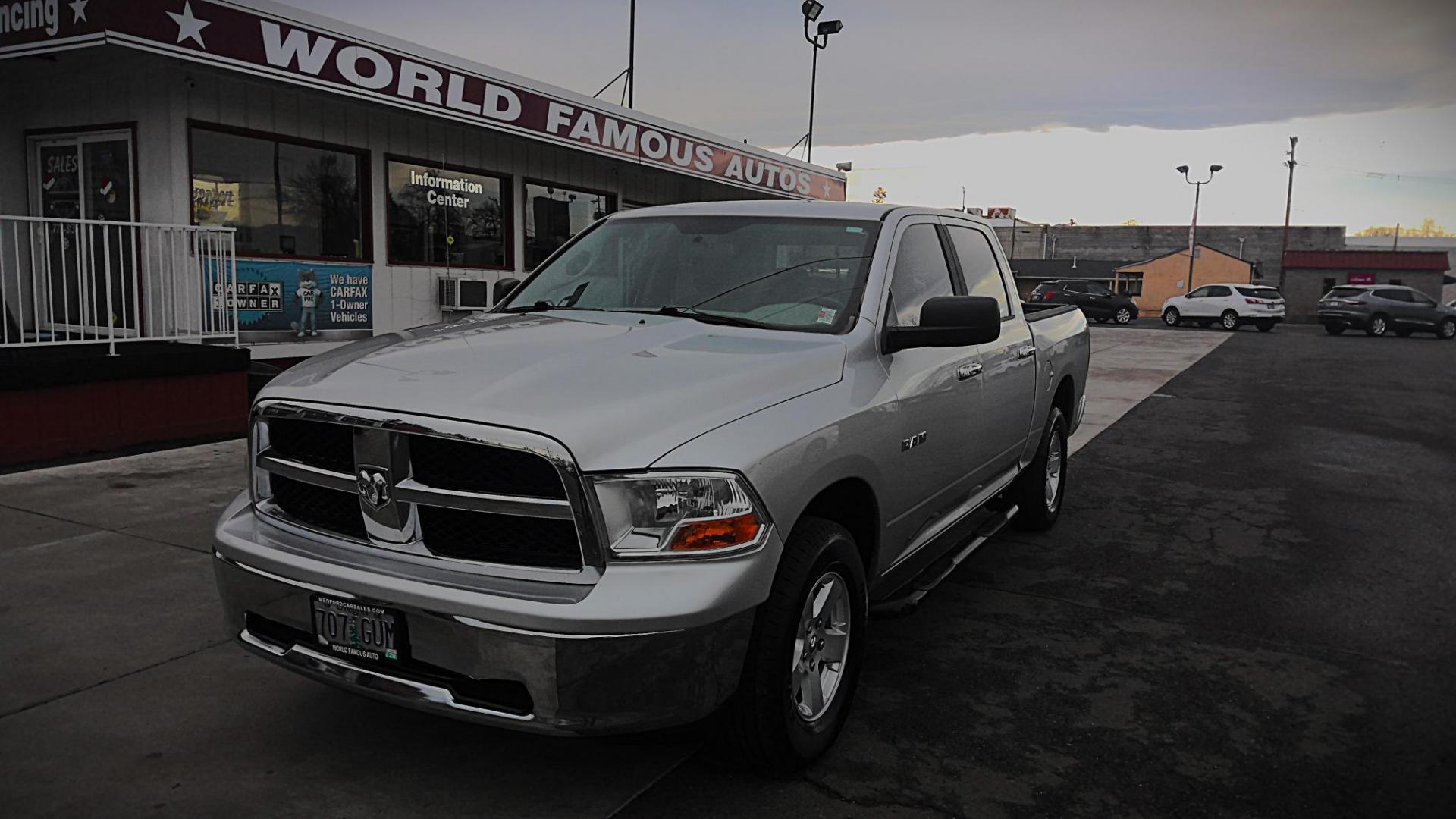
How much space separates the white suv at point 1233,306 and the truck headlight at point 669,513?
39872mm

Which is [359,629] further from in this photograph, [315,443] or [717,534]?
[717,534]

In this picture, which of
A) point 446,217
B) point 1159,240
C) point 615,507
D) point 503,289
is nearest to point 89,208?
point 446,217

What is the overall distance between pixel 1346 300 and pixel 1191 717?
127 ft

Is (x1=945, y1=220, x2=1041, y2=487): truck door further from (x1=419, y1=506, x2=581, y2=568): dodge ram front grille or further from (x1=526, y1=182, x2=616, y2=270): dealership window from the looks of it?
(x1=526, y1=182, x2=616, y2=270): dealership window

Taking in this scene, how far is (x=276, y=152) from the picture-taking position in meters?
10.7

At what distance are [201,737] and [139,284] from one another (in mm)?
8038

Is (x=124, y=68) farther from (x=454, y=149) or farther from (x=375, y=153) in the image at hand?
(x=454, y=149)

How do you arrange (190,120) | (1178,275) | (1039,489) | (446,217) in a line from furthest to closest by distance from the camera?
(1178,275) → (446,217) → (190,120) → (1039,489)

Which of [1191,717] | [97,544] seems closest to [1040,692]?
[1191,717]

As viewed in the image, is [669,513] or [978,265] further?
[978,265]

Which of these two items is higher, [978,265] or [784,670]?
[978,265]

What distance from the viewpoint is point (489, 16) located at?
1614 centimetres

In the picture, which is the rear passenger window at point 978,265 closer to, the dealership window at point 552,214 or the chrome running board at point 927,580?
the chrome running board at point 927,580

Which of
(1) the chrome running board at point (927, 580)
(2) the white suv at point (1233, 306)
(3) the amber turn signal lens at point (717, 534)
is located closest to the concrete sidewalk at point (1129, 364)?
(2) the white suv at point (1233, 306)
